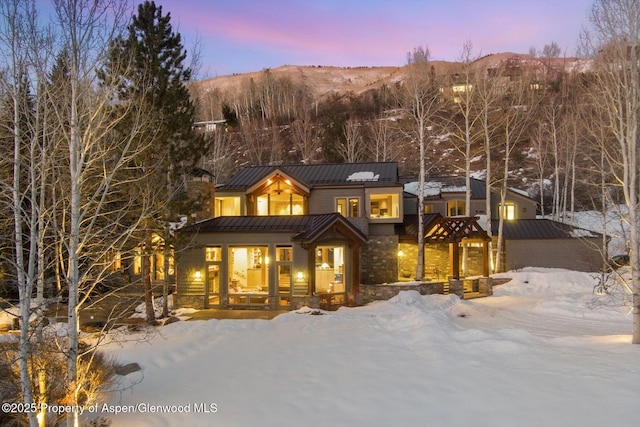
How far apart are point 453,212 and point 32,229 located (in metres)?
28.3

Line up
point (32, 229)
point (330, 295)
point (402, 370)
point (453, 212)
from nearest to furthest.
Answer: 1. point (32, 229)
2. point (402, 370)
3. point (330, 295)
4. point (453, 212)

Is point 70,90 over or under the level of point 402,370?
over

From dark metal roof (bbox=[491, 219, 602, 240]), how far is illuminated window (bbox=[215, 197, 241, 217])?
16665mm

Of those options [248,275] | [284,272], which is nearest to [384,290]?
[284,272]

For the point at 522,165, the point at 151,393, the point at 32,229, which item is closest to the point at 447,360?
the point at 151,393

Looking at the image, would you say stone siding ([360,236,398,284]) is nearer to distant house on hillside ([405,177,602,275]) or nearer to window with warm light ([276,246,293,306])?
distant house on hillside ([405,177,602,275])

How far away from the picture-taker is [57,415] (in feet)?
19.9

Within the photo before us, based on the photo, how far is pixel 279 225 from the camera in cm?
1888

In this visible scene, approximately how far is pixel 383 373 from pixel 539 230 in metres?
21.3

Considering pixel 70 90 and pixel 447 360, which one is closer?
pixel 70 90

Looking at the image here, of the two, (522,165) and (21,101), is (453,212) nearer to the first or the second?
(522,165)

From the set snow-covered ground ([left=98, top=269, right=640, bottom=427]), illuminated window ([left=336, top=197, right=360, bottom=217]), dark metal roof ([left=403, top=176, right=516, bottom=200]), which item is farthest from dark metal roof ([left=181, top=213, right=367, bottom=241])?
dark metal roof ([left=403, top=176, right=516, bottom=200])

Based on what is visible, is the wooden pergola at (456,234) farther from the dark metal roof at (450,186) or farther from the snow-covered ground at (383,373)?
the dark metal roof at (450,186)

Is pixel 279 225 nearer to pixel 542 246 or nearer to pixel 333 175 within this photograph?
pixel 333 175
